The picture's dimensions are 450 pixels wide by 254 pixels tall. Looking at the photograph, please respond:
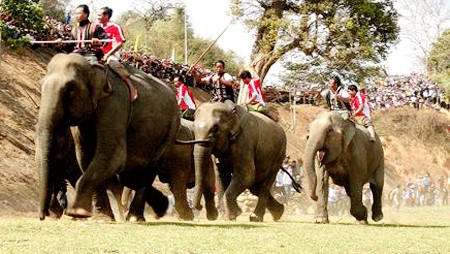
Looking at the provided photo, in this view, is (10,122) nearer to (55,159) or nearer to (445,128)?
(55,159)

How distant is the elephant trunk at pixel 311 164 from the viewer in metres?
15.4

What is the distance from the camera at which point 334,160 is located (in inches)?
627

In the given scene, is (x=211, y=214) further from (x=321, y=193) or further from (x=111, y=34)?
(x=111, y=34)

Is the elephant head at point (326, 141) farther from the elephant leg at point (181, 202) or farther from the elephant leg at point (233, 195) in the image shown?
the elephant leg at point (181, 202)

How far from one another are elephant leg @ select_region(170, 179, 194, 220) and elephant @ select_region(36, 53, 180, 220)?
2.91 m

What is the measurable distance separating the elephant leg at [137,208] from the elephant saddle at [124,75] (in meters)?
1.73

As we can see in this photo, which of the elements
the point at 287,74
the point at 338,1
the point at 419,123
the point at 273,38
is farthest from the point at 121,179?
the point at 419,123

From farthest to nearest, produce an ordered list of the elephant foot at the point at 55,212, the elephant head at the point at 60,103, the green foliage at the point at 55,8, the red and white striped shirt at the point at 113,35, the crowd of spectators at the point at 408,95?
the crowd of spectators at the point at 408,95 → the green foliage at the point at 55,8 → the elephant foot at the point at 55,212 → the red and white striped shirt at the point at 113,35 → the elephant head at the point at 60,103

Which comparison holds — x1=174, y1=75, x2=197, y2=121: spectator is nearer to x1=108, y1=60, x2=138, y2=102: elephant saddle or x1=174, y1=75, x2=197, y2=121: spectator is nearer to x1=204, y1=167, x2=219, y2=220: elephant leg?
x1=204, y1=167, x2=219, y2=220: elephant leg

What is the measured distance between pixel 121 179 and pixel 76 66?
10.0 feet

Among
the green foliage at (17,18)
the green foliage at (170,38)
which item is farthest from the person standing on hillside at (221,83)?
the green foliage at (170,38)

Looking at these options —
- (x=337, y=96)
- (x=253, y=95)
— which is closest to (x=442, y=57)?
(x=253, y=95)

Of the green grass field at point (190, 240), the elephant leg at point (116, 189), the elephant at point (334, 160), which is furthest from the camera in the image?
the elephant at point (334, 160)

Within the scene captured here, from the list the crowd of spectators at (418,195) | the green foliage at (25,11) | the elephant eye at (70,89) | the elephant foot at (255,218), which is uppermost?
the green foliage at (25,11)
